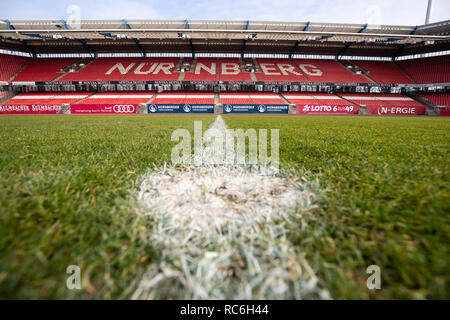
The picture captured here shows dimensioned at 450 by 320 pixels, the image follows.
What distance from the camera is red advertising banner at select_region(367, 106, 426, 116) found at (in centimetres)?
1831

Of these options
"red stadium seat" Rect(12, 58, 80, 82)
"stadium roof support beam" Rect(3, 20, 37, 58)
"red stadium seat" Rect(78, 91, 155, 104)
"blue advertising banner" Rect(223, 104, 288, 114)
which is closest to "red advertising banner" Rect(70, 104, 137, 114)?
"red stadium seat" Rect(78, 91, 155, 104)

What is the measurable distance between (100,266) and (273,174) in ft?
4.46

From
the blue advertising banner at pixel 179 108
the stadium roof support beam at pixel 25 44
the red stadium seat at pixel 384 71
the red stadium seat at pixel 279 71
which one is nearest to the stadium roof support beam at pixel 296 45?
the red stadium seat at pixel 279 71

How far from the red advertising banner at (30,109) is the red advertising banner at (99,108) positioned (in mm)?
1405

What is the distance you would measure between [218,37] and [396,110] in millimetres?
19929

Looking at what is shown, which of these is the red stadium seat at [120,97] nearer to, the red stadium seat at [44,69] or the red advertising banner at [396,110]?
the red stadium seat at [44,69]

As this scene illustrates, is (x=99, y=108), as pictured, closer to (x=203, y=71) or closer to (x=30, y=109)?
(x=30, y=109)

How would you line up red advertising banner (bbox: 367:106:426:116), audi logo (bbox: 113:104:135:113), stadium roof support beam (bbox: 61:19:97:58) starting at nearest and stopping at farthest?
audi logo (bbox: 113:104:135:113)
red advertising banner (bbox: 367:106:426:116)
stadium roof support beam (bbox: 61:19:97:58)

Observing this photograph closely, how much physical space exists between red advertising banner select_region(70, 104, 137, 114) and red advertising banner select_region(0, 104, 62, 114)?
55.3 inches

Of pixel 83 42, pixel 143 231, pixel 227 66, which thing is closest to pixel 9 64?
pixel 83 42

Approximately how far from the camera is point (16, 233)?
76cm

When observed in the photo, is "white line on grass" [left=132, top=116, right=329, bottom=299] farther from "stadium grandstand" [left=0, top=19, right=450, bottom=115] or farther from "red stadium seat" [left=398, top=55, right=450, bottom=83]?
"red stadium seat" [left=398, top=55, right=450, bottom=83]

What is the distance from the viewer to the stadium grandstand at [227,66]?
1966 cm
